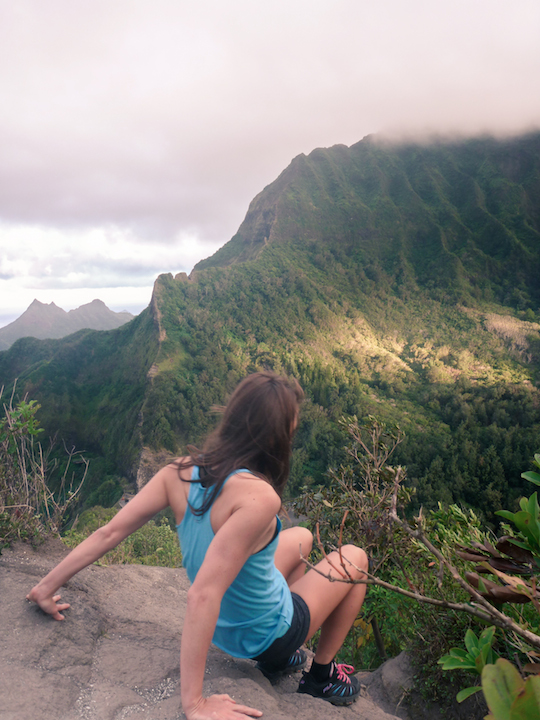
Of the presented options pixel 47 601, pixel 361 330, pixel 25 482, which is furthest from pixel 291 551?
pixel 361 330

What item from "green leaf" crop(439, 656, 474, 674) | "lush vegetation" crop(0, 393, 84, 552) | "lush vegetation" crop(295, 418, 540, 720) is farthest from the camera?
"lush vegetation" crop(0, 393, 84, 552)

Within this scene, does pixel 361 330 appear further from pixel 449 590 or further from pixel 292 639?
pixel 292 639

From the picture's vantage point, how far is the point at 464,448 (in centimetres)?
3098

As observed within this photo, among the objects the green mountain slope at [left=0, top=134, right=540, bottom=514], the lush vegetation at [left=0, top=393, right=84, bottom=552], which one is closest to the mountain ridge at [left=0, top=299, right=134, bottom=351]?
A: the green mountain slope at [left=0, top=134, right=540, bottom=514]

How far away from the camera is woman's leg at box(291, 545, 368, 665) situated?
159 cm

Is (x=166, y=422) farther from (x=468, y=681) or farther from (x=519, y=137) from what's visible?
(x=519, y=137)

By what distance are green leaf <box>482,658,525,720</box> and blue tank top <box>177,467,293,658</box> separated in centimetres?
78

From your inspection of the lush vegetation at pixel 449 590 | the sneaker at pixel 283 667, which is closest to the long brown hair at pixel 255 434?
the lush vegetation at pixel 449 590

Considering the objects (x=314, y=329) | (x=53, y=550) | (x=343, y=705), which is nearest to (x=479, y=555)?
(x=343, y=705)

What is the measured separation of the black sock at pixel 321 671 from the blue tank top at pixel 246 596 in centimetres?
29

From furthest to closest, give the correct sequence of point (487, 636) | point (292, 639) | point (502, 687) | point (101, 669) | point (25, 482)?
point (25, 482) → point (101, 669) → point (292, 639) → point (487, 636) → point (502, 687)

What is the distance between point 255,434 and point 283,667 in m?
1.02

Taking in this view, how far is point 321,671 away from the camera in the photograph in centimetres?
157

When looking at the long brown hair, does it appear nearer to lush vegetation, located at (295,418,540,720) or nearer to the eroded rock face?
lush vegetation, located at (295,418,540,720)
